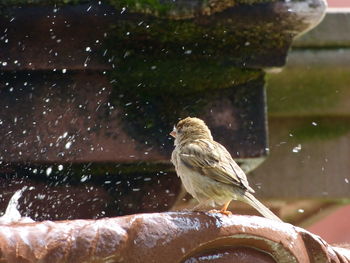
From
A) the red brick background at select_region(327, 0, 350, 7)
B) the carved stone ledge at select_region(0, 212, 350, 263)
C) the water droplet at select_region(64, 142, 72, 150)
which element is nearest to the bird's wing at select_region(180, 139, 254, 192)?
the water droplet at select_region(64, 142, 72, 150)

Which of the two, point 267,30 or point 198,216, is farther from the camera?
point 267,30

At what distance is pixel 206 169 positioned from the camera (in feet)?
13.5

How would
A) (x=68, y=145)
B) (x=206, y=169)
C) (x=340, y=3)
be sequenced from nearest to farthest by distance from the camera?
(x=68, y=145) → (x=206, y=169) → (x=340, y=3)

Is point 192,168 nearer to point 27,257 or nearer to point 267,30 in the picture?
point 267,30

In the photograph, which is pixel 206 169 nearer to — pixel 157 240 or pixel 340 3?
pixel 157 240

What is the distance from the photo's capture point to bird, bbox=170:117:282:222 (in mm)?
3975

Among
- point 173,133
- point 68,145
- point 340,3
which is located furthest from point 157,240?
point 340,3

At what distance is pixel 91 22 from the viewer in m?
3.88

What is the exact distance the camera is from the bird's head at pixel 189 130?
13.5 ft

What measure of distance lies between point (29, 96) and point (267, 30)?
94cm

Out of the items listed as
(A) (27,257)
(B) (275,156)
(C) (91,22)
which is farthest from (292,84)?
(A) (27,257)

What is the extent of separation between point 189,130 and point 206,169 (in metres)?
0.17

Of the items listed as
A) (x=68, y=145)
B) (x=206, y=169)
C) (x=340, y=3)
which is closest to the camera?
(x=68, y=145)

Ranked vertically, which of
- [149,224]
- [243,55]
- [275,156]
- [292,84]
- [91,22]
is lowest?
[275,156]
